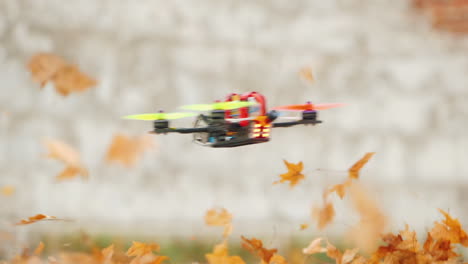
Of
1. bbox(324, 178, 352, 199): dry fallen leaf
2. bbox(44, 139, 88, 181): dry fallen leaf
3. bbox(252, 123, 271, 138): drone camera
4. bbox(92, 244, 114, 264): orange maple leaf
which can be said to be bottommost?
bbox(92, 244, 114, 264): orange maple leaf

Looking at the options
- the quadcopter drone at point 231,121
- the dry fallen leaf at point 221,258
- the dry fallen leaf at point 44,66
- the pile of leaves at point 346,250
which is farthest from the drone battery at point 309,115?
the dry fallen leaf at point 44,66

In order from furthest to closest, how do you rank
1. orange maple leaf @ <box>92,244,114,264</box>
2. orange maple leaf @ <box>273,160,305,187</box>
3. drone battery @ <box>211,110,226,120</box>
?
orange maple leaf @ <box>273,160,305,187</box>
orange maple leaf @ <box>92,244,114,264</box>
drone battery @ <box>211,110,226,120</box>

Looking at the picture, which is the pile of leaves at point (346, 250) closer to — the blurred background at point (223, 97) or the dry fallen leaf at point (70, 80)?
the blurred background at point (223, 97)

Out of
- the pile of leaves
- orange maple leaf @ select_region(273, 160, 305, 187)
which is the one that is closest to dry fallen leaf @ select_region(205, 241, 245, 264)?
the pile of leaves

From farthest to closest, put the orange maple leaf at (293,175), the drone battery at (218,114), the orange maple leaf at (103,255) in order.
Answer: the orange maple leaf at (293,175) → the orange maple leaf at (103,255) → the drone battery at (218,114)

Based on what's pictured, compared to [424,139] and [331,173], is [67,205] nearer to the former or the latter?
[331,173]

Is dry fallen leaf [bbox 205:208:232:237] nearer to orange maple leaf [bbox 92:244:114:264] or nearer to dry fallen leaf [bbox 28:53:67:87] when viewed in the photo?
orange maple leaf [bbox 92:244:114:264]

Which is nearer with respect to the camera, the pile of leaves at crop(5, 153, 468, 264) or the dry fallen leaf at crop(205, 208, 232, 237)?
the pile of leaves at crop(5, 153, 468, 264)

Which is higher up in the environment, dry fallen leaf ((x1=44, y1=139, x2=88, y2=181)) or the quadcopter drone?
the quadcopter drone
